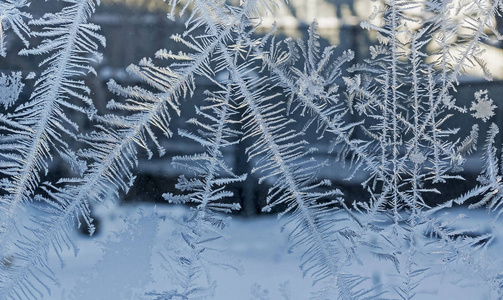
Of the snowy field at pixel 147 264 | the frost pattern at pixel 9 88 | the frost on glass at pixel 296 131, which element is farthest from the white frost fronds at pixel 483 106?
the frost pattern at pixel 9 88

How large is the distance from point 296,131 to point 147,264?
0.26m

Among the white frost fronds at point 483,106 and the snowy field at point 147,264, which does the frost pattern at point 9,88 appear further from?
the white frost fronds at point 483,106

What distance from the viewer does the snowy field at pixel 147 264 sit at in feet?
1.83

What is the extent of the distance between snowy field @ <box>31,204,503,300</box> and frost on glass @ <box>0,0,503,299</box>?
1.0 inches

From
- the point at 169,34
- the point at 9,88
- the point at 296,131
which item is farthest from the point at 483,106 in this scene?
the point at 9,88

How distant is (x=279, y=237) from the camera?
558 mm

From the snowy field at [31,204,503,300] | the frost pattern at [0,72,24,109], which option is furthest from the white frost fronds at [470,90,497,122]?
the frost pattern at [0,72,24,109]

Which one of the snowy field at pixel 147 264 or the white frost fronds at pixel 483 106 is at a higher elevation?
the white frost fronds at pixel 483 106

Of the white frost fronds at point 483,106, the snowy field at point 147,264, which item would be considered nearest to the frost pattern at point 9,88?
the snowy field at point 147,264

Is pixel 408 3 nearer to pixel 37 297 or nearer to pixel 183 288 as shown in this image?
pixel 183 288

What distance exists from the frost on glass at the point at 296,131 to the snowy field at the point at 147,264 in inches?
1.0

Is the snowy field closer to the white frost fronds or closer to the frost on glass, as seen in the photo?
the frost on glass

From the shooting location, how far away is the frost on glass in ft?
1.77

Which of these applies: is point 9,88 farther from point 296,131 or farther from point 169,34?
point 296,131
